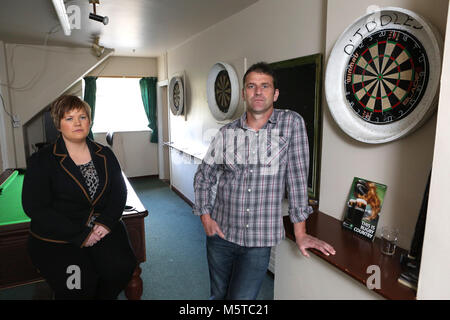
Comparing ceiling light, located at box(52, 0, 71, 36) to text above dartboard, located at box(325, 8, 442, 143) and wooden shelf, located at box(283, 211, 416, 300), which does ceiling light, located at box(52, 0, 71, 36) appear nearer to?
text above dartboard, located at box(325, 8, 442, 143)

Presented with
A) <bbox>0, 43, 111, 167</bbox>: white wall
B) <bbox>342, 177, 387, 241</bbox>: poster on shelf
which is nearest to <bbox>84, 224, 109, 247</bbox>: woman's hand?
<bbox>342, 177, 387, 241</bbox>: poster on shelf

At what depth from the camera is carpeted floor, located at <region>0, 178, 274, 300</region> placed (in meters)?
2.46

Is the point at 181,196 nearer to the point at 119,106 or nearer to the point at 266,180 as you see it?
the point at 119,106

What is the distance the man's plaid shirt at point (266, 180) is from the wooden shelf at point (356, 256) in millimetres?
221

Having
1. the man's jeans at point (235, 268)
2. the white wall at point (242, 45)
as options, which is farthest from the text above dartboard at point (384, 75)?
the man's jeans at point (235, 268)

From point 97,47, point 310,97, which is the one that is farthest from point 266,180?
point 97,47

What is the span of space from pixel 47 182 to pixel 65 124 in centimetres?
31

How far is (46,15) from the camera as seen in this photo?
3.08m

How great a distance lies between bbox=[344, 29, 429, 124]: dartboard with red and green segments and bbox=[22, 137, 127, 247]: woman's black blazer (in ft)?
4.65

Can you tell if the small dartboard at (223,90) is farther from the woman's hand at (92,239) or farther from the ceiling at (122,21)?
the woman's hand at (92,239)

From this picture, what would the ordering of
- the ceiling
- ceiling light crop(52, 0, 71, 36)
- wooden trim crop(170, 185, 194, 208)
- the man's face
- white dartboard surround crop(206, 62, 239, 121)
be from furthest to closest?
wooden trim crop(170, 185, 194, 208)
white dartboard surround crop(206, 62, 239, 121)
the ceiling
ceiling light crop(52, 0, 71, 36)
the man's face

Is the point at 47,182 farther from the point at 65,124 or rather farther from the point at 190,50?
the point at 190,50

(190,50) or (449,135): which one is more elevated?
(190,50)
